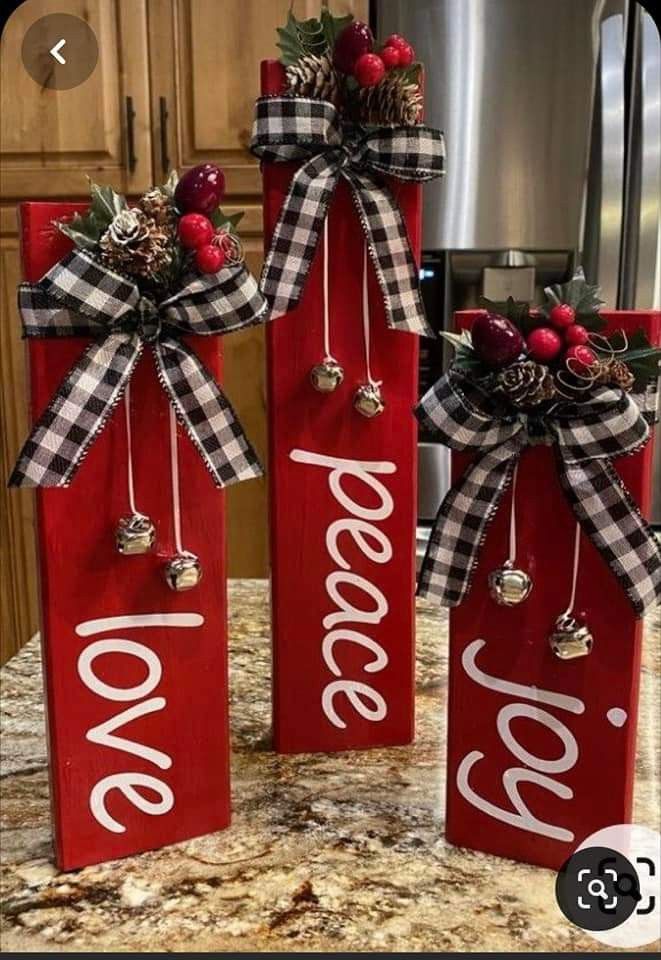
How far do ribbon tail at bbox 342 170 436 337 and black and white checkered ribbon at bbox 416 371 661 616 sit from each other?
18 centimetres

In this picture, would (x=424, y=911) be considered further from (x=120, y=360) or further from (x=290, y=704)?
(x=120, y=360)

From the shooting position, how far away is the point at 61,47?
1.64m

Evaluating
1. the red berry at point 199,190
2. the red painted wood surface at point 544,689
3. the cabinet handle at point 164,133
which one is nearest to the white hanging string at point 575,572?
the red painted wood surface at point 544,689

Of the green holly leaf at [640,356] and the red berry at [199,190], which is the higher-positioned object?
the red berry at [199,190]

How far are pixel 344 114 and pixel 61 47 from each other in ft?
3.75

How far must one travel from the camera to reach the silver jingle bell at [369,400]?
760mm

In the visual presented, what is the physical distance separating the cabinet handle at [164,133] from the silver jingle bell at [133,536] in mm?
1190

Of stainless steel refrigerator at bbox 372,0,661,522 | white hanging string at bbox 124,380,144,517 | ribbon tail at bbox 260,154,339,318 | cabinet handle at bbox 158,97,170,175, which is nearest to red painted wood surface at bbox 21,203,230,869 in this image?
white hanging string at bbox 124,380,144,517

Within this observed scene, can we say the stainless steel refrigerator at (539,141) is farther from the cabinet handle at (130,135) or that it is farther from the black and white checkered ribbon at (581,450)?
the black and white checkered ribbon at (581,450)

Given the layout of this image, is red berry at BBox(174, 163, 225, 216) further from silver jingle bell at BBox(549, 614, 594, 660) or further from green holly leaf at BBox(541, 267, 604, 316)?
silver jingle bell at BBox(549, 614, 594, 660)

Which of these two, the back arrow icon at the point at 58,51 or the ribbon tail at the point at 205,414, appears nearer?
the ribbon tail at the point at 205,414

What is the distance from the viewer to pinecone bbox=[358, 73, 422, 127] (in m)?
0.70

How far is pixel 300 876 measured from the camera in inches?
23.9

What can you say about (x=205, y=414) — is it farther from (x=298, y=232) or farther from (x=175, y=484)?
(x=298, y=232)
